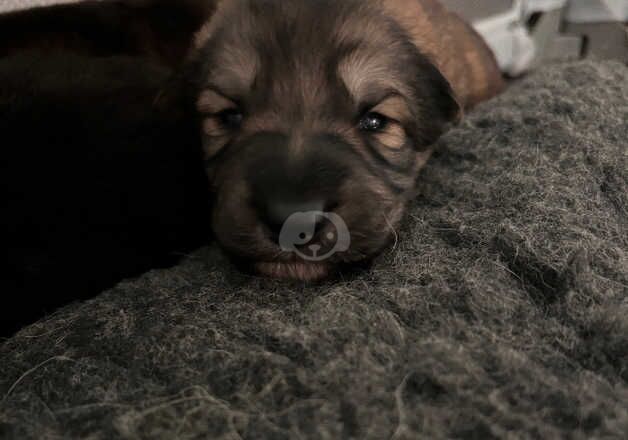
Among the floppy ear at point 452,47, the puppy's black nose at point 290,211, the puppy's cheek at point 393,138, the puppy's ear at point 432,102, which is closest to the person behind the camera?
the puppy's black nose at point 290,211

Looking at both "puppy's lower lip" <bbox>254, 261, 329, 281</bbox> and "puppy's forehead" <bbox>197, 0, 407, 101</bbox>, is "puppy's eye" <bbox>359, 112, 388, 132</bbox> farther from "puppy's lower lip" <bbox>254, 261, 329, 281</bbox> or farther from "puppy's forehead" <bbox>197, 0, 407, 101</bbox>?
"puppy's lower lip" <bbox>254, 261, 329, 281</bbox>

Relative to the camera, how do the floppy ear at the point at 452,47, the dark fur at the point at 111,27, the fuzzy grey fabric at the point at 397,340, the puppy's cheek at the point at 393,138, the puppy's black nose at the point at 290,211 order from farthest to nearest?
the dark fur at the point at 111,27, the floppy ear at the point at 452,47, the puppy's cheek at the point at 393,138, the puppy's black nose at the point at 290,211, the fuzzy grey fabric at the point at 397,340

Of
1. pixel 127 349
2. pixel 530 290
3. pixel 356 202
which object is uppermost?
pixel 356 202

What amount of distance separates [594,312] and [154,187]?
93 centimetres

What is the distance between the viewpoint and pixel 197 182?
1518 mm

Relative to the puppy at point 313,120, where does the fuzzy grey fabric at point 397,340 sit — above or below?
below

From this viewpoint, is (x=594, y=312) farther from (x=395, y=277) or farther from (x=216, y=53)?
(x=216, y=53)

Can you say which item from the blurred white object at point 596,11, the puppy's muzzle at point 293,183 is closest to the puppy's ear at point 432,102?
the puppy's muzzle at point 293,183

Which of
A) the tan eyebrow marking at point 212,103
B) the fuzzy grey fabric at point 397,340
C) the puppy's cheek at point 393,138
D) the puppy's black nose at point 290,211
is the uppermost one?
the tan eyebrow marking at point 212,103

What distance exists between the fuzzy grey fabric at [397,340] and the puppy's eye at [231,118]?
0.33 metres

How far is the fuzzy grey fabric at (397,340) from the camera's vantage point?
34.6 inches

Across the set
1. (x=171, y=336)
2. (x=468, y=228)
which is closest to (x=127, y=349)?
(x=171, y=336)

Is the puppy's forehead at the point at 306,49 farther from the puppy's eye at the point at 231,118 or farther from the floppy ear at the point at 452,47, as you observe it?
the floppy ear at the point at 452,47

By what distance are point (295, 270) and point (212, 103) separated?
0.57 meters
